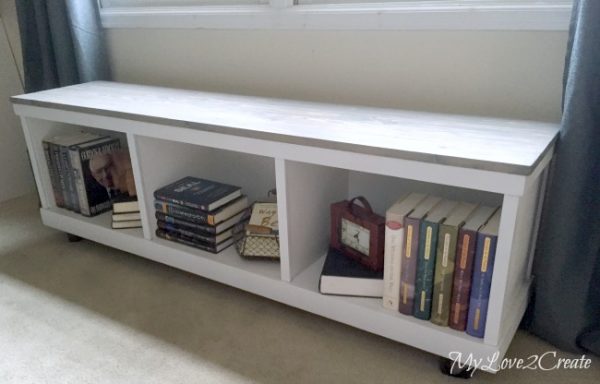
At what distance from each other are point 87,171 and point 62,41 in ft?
1.76

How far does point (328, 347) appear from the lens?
1223mm

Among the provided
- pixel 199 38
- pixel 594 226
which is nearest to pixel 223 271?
pixel 199 38

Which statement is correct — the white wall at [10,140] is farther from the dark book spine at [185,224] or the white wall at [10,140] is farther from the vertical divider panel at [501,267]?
the vertical divider panel at [501,267]

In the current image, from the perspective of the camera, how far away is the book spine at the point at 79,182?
169 centimetres

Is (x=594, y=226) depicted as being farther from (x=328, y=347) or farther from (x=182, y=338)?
(x=182, y=338)

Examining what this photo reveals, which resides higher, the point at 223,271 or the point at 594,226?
the point at 594,226

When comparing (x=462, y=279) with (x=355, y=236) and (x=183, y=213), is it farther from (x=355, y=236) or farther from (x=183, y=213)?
(x=183, y=213)

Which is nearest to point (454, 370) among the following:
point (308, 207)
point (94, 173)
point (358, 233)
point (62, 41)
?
point (358, 233)

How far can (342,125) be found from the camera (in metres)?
1.18

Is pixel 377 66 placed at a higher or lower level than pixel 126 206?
higher

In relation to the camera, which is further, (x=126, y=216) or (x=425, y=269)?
(x=126, y=216)

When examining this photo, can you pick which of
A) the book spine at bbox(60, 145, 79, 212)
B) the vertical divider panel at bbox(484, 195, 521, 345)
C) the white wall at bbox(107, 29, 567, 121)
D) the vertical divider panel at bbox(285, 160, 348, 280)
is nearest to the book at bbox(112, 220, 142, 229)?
the book spine at bbox(60, 145, 79, 212)

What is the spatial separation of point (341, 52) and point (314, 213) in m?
0.48

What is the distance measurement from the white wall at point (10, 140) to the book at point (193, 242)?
1.08m
